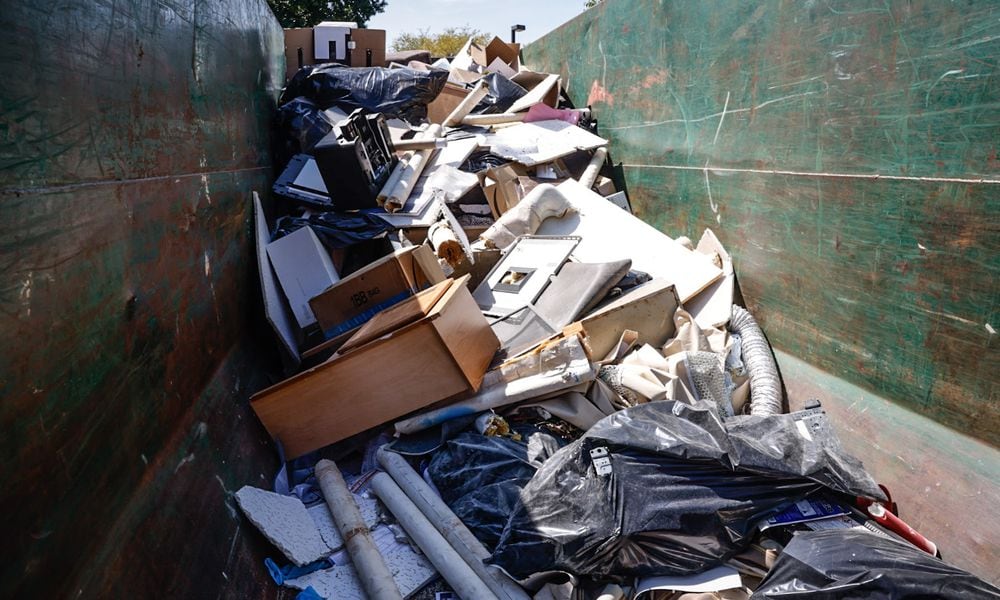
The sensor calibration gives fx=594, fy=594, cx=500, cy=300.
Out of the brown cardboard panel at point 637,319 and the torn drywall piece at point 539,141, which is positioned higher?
the torn drywall piece at point 539,141

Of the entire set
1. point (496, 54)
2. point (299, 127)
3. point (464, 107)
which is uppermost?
point (496, 54)

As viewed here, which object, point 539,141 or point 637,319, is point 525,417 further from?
point 539,141

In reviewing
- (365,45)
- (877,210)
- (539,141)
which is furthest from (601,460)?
(365,45)

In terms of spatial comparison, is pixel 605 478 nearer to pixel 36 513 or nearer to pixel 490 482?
pixel 490 482

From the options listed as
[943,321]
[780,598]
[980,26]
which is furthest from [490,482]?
[980,26]

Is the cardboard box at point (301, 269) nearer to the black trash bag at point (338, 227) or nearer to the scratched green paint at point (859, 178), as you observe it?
the black trash bag at point (338, 227)

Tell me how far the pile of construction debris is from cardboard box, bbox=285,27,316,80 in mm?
2160

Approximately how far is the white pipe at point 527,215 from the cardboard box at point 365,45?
3.03 m

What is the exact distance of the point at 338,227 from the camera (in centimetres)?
363

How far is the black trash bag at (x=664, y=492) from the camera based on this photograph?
182cm

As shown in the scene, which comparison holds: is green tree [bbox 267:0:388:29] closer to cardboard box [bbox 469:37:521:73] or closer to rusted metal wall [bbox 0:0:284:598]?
cardboard box [bbox 469:37:521:73]

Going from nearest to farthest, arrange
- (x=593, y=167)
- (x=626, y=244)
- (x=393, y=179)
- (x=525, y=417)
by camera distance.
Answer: (x=525, y=417)
(x=626, y=244)
(x=393, y=179)
(x=593, y=167)

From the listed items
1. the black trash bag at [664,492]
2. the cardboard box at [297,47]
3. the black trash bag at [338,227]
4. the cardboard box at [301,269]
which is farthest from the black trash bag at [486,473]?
the cardboard box at [297,47]

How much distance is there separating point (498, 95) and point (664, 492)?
4954 mm
